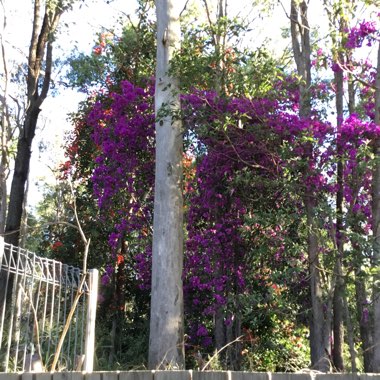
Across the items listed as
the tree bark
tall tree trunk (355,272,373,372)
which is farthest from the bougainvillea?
the tree bark

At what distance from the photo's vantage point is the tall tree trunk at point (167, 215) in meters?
7.48

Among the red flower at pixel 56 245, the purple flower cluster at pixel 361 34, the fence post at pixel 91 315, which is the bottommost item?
the fence post at pixel 91 315

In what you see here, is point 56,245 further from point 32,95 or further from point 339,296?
point 339,296

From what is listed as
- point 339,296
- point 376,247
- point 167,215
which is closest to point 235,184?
point 167,215

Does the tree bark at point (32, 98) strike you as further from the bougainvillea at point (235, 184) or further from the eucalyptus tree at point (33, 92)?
the bougainvillea at point (235, 184)

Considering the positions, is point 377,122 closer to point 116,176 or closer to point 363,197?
point 363,197

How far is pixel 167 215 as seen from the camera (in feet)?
26.2

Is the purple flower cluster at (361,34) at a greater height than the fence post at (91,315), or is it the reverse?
the purple flower cluster at (361,34)

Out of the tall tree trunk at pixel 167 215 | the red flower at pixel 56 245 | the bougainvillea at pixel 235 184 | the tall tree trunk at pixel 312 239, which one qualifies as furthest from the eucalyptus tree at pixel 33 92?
the tall tree trunk at pixel 312 239

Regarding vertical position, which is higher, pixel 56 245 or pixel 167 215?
pixel 56 245

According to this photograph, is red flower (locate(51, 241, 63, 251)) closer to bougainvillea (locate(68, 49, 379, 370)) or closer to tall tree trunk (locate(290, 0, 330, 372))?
bougainvillea (locate(68, 49, 379, 370))

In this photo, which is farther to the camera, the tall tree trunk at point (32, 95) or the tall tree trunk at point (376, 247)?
the tall tree trunk at point (32, 95)

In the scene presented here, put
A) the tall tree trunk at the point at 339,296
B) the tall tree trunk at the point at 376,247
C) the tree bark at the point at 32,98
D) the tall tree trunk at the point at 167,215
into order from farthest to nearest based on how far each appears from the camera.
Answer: the tree bark at the point at 32,98
the tall tree trunk at the point at 339,296
the tall tree trunk at the point at 167,215
the tall tree trunk at the point at 376,247

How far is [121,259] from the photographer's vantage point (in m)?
12.5
